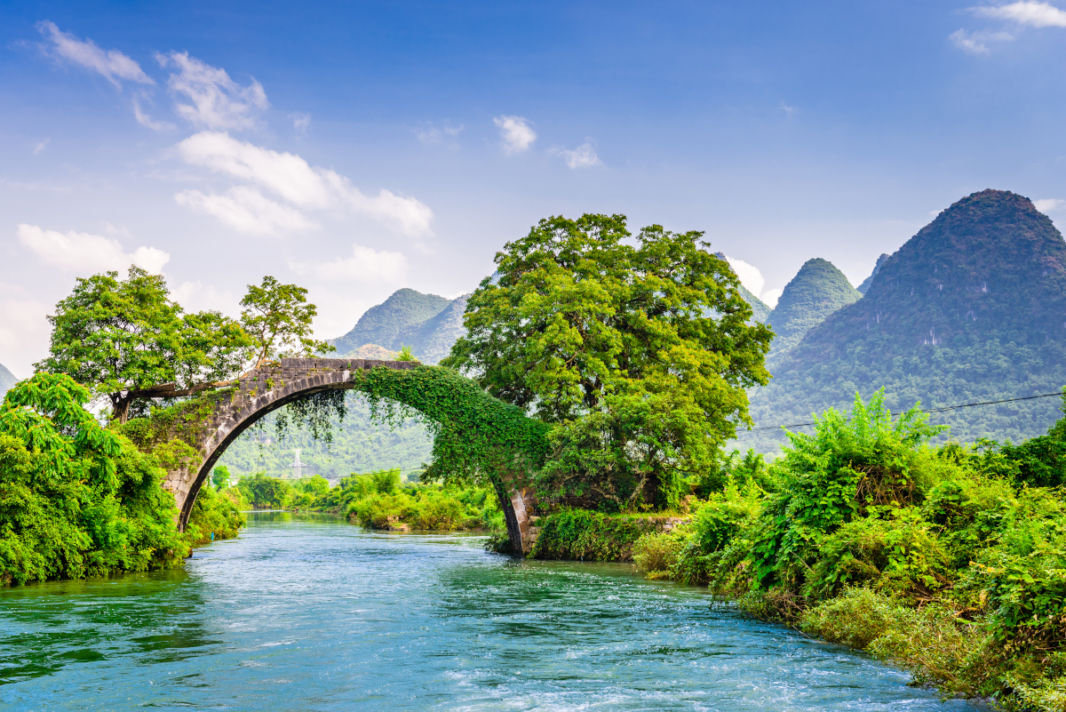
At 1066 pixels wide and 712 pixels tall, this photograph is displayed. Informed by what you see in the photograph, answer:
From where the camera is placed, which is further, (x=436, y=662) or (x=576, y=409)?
(x=576, y=409)

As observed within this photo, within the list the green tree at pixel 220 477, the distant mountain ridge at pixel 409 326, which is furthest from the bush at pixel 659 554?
the distant mountain ridge at pixel 409 326

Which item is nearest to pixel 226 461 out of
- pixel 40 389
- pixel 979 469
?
pixel 40 389

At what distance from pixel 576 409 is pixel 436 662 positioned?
681 inches

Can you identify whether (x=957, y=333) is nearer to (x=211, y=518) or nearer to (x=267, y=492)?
(x=267, y=492)

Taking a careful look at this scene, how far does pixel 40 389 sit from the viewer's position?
14047 mm

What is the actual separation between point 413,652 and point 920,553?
628 centimetres

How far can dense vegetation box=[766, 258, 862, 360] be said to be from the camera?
13900 centimetres

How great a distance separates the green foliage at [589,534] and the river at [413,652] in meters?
5.70

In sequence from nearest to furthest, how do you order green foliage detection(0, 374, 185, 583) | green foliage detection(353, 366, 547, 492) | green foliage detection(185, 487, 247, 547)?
green foliage detection(0, 374, 185, 583), green foliage detection(353, 366, 547, 492), green foliage detection(185, 487, 247, 547)

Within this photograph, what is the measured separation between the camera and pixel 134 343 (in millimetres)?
22688

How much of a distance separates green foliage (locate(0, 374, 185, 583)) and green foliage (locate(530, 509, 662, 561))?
10.6 metres

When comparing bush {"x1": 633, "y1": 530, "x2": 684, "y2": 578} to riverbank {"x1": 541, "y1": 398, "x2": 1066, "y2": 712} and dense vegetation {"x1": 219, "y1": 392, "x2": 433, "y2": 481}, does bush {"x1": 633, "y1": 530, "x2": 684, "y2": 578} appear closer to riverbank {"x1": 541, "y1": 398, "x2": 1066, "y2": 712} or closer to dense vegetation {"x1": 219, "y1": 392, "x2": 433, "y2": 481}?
riverbank {"x1": 541, "y1": 398, "x2": 1066, "y2": 712}

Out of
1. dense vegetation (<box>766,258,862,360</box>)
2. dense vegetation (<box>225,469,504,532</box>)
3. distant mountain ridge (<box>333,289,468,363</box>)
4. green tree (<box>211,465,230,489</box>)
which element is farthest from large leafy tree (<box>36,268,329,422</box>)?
distant mountain ridge (<box>333,289,468,363</box>)

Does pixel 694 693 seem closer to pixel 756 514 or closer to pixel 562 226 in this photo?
pixel 756 514
